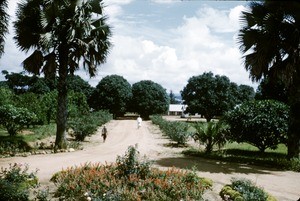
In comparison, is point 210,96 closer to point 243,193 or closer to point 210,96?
Result: point 210,96

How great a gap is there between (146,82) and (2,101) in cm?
4002

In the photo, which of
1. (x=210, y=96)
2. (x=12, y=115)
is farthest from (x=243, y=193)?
(x=210, y=96)

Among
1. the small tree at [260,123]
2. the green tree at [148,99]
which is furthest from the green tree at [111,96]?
the small tree at [260,123]

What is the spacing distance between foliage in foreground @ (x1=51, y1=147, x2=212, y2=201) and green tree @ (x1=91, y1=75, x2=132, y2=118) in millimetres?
47173

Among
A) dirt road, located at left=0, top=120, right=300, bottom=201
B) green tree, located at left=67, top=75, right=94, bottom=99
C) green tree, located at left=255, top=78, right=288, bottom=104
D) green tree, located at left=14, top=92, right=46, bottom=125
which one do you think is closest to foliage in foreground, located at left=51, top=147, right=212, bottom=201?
dirt road, located at left=0, top=120, right=300, bottom=201

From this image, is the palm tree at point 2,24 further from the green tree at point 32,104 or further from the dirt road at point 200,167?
the green tree at point 32,104

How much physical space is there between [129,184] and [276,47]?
9.07 meters

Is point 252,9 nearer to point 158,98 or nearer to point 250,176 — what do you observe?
point 250,176

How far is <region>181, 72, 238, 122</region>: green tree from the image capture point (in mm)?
53625

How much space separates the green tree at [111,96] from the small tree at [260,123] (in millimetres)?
41702

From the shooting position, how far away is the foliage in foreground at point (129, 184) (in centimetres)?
816

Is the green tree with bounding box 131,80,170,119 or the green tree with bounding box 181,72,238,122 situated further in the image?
the green tree with bounding box 131,80,170,119

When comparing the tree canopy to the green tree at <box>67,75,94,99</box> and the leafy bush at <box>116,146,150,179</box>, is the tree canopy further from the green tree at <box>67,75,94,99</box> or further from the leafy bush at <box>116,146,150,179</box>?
the leafy bush at <box>116,146,150,179</box>

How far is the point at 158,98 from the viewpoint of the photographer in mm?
61156
